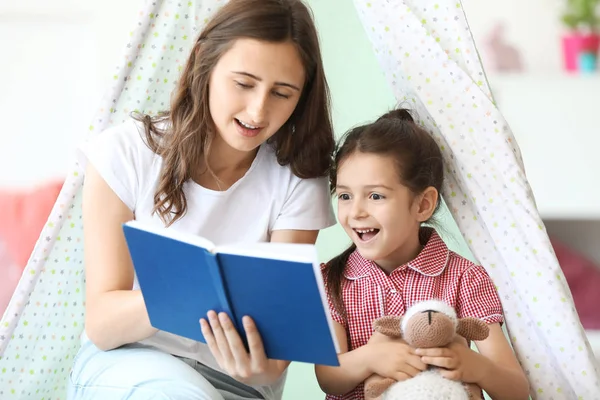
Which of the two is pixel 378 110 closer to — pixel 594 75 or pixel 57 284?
pixel 57 284

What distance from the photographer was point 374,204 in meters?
1.47

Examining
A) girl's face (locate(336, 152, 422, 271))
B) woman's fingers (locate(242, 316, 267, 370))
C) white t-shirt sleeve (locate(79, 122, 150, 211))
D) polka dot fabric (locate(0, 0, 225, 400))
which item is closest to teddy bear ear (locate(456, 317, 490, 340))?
girl's face (locate(336, 152, 422, 271))

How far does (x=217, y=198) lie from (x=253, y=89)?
23 centimetres

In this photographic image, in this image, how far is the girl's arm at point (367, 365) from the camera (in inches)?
51.0

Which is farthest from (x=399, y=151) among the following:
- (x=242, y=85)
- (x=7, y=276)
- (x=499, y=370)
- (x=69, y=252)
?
(x=7, y=276)

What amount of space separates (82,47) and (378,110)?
1561 millimetres

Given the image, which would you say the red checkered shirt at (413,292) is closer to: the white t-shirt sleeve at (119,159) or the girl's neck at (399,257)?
the girl's neck at (399,257)

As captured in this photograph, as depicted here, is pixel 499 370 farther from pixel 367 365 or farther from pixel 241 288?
pixel 241 288

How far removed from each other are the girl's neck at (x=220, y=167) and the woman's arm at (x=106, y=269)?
161 mm

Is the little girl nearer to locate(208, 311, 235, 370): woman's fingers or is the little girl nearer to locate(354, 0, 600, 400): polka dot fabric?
locate(354, 0, 600, 400): polka dot fabric

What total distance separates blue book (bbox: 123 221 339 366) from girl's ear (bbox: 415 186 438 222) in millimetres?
486

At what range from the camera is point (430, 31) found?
62.6 inches

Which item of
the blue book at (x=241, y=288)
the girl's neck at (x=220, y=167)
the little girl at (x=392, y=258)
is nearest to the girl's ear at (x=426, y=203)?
the little girl at (x=392, y=258)

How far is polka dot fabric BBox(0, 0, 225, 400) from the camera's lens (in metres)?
1.55
